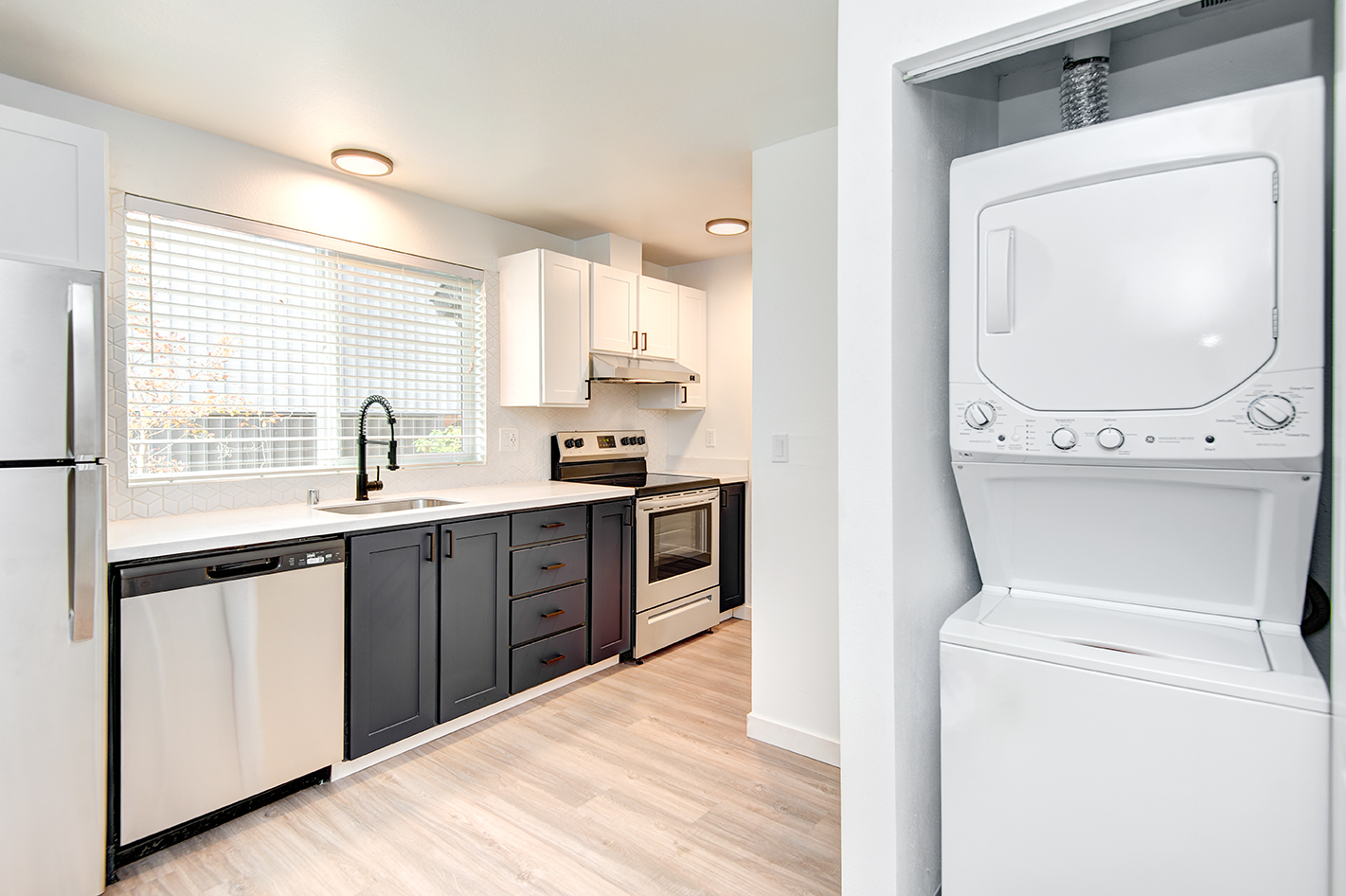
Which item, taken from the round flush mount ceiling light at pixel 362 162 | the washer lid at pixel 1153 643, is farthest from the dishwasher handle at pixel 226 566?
the washer lid at pixel 1153 643

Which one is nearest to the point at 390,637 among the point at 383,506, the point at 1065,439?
the point at 383,506

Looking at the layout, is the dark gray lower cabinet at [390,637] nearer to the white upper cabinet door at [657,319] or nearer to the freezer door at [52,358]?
the freezer door at [52,358]

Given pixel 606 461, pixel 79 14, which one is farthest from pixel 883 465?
pixel 606 461

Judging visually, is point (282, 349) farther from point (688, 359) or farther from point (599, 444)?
point (688, 359)

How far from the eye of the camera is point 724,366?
4.59m

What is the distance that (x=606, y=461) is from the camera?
4.30m

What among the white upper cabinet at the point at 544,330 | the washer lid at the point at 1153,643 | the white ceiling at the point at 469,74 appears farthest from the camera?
the white upper cabinet at the point at 544,330

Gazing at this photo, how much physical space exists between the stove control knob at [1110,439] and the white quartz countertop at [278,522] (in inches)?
87.9

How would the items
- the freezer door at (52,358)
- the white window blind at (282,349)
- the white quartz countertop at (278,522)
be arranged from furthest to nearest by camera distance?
1. the white window blind at (282,349)
2. the white quartz countertop at (278,522)
3. the freezer door at (52,358)

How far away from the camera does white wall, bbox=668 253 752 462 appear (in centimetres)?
449

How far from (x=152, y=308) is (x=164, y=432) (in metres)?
0.46

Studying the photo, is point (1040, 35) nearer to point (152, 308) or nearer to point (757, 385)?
point (757, 385)

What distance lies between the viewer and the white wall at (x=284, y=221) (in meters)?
2.40

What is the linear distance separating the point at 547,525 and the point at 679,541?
1.00 meters
